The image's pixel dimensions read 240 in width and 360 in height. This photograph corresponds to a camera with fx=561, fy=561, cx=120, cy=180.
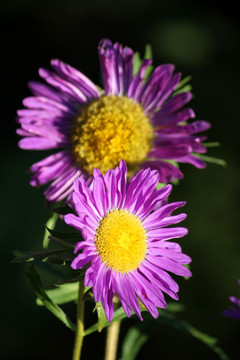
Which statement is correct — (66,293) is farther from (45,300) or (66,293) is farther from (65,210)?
(65,210)

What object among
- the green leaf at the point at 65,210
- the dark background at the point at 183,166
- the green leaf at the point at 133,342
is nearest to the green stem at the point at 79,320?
the green leaf at the point at 65,210

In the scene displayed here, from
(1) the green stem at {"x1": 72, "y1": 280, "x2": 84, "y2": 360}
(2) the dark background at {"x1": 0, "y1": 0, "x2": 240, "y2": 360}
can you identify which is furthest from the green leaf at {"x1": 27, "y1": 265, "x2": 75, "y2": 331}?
(2) the dark background at {"x1": 0, "y1": 0, "x2": 240, "y2": 360}

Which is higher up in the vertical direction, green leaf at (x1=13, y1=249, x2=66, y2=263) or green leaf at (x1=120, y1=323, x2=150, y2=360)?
green leaf at (x1=13, y1=249, x2=66, y2=263)

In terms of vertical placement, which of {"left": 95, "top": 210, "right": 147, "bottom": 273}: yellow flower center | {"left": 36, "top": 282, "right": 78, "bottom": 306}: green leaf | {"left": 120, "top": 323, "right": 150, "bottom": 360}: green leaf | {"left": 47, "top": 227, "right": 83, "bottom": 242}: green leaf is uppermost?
{"left": 47, "top": 227, "right": 83, "bottom": 242}: green leaf

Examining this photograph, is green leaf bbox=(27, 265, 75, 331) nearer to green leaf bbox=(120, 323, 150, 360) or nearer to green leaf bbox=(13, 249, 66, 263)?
green leaf bbox=(13, 249, 66, 263)

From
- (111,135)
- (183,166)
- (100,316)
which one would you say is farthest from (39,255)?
(183,166)

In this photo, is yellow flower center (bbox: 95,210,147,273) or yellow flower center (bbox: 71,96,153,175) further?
yellow flower center (bbox: 71,96,153,175)
